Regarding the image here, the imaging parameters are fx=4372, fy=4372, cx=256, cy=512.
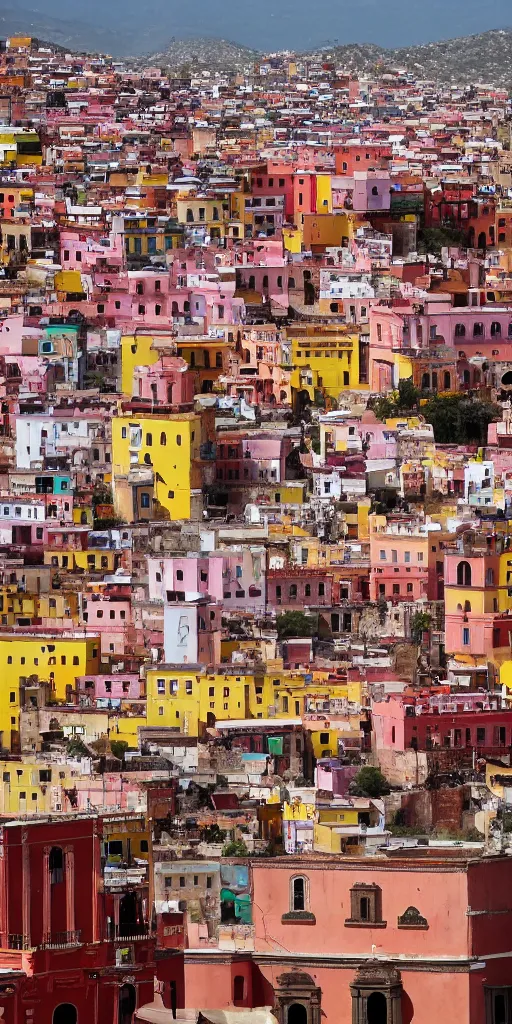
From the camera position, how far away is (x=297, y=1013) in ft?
96.5

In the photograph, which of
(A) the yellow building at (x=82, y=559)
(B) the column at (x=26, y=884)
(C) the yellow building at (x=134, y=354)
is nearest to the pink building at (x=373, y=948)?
(B) the column at (x=26, y=884)

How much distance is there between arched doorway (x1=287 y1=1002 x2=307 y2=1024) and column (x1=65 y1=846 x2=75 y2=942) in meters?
1.56

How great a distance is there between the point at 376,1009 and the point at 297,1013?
53 centimetres

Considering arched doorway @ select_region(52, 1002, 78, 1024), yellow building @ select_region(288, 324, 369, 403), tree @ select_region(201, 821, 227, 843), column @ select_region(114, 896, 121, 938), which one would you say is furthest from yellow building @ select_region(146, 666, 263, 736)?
arched doorway @ select_region(52, 1002, 78, 1024)

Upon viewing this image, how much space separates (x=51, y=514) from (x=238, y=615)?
205 inches

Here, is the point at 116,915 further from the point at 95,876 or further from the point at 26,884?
the point at 26,884

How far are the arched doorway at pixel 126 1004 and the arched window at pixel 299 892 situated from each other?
1.58 metres

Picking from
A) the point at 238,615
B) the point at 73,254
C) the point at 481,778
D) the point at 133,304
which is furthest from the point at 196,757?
the point at 73,254

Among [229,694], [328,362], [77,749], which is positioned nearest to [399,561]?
[229,694]

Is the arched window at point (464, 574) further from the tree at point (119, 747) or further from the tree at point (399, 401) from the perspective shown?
the tree at point (399, 401)

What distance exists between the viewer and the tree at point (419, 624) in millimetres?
55044

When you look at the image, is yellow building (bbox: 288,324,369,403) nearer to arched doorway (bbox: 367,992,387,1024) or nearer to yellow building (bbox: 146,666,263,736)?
yellow building (bbox: 146,666,263,736)

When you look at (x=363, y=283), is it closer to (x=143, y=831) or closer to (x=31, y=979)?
(x=143, y=831)

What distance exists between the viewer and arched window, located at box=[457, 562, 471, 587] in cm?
5541
